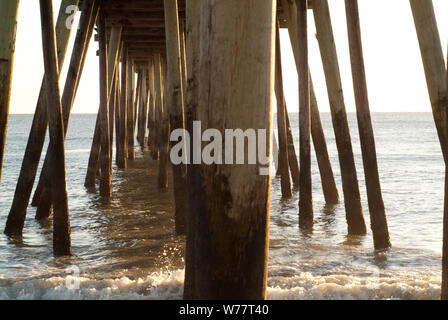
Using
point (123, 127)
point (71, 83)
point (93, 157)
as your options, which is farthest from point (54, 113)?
point (123, 127)


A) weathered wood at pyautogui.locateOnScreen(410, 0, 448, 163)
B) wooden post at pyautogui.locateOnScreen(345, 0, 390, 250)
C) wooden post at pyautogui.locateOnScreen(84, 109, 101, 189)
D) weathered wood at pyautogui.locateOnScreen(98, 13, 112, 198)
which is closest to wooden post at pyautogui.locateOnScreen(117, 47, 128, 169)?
wooden post at pyautogui.locateOnScreen(84, 109, 101, 189)

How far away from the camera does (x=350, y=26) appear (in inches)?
184

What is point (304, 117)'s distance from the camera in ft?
19.3

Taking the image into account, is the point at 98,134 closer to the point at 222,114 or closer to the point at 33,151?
the point at 33,151

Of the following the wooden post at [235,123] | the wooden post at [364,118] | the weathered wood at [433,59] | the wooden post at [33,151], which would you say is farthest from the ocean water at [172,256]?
the wooden post at [235,123]

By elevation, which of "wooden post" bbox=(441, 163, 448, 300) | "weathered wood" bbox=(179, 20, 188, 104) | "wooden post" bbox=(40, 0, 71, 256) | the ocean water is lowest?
the ocean water

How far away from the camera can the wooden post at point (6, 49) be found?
437 centimetres

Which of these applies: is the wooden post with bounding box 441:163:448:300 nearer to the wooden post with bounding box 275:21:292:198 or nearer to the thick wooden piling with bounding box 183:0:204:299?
the thick wooden piling with bounding box 183:0:204:299

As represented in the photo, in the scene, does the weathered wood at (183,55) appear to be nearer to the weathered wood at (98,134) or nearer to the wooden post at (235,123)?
the weathered wood at (98,134)

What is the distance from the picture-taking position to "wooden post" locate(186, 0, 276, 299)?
208cm

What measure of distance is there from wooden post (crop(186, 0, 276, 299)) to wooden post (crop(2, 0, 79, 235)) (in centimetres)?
346

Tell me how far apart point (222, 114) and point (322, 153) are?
5043 millimetres
